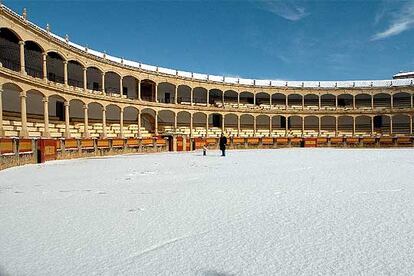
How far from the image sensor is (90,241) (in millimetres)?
3775

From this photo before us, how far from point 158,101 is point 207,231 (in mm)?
36387

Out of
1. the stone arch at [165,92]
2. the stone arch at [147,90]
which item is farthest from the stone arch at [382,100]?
the stone arch at [147,90]

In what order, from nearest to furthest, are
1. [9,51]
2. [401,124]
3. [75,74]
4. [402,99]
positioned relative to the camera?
[9,51] → [75,74] → [401,124] → [402,99]

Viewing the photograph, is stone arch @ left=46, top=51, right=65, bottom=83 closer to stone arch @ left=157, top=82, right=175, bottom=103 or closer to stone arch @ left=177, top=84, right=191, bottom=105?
stone arch @ left=157, top=82, right=175, bottom=103

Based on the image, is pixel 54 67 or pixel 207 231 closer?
pixel 207 231

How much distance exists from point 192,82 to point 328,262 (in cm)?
3884

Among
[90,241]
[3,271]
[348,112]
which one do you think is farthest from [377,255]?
[348,112]

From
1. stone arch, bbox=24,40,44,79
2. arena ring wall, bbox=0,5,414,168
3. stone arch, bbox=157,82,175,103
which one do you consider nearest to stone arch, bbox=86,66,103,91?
arena ring wall, bbox=0,5,414,168

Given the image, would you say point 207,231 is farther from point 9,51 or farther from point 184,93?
point 184,93

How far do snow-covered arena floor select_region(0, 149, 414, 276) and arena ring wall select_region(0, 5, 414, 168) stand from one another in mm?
17921

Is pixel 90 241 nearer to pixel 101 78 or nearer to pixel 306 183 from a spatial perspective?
pixel 306 183

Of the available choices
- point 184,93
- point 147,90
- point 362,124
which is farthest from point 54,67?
point 362,124

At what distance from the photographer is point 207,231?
418 cm

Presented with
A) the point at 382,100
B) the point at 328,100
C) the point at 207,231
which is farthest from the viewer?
the point at 328,100
